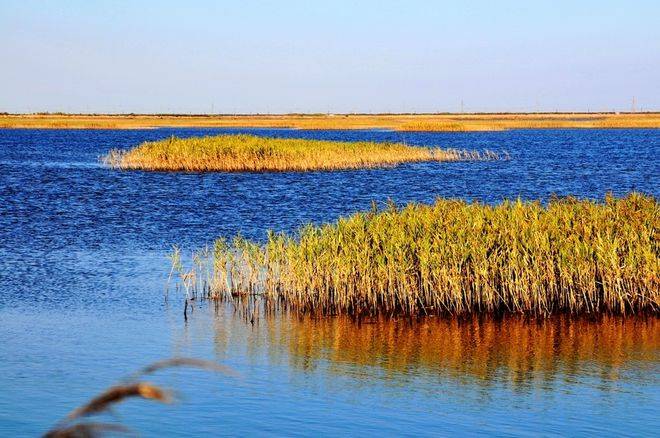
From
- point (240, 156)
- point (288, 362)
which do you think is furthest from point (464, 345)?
point (240, 156)

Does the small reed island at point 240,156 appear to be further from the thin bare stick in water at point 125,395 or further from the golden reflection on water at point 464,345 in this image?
the thin bare stick in water at point 125,395

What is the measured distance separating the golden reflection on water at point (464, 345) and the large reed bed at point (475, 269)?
1.40 feet

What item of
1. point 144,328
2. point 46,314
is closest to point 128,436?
point 144,328

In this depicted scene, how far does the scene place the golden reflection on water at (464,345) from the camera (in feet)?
38.5

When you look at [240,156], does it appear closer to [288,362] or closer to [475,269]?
[475,269]

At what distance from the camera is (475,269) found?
48.1 ft

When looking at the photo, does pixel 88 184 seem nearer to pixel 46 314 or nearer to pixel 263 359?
pixel 46 314

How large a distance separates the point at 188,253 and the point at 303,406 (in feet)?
39.4

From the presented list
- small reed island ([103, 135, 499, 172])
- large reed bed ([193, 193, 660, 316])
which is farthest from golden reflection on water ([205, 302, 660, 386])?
small reed island ([103, 135, 499, 172])

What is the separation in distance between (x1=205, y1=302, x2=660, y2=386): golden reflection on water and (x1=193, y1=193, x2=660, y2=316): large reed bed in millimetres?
427

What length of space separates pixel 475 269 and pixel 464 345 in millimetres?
1988

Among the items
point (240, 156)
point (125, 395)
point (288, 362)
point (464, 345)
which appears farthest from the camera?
point (240, 156)

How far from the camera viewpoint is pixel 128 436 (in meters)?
6.41

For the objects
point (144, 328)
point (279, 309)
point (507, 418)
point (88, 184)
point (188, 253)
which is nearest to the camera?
point (507, 418)
